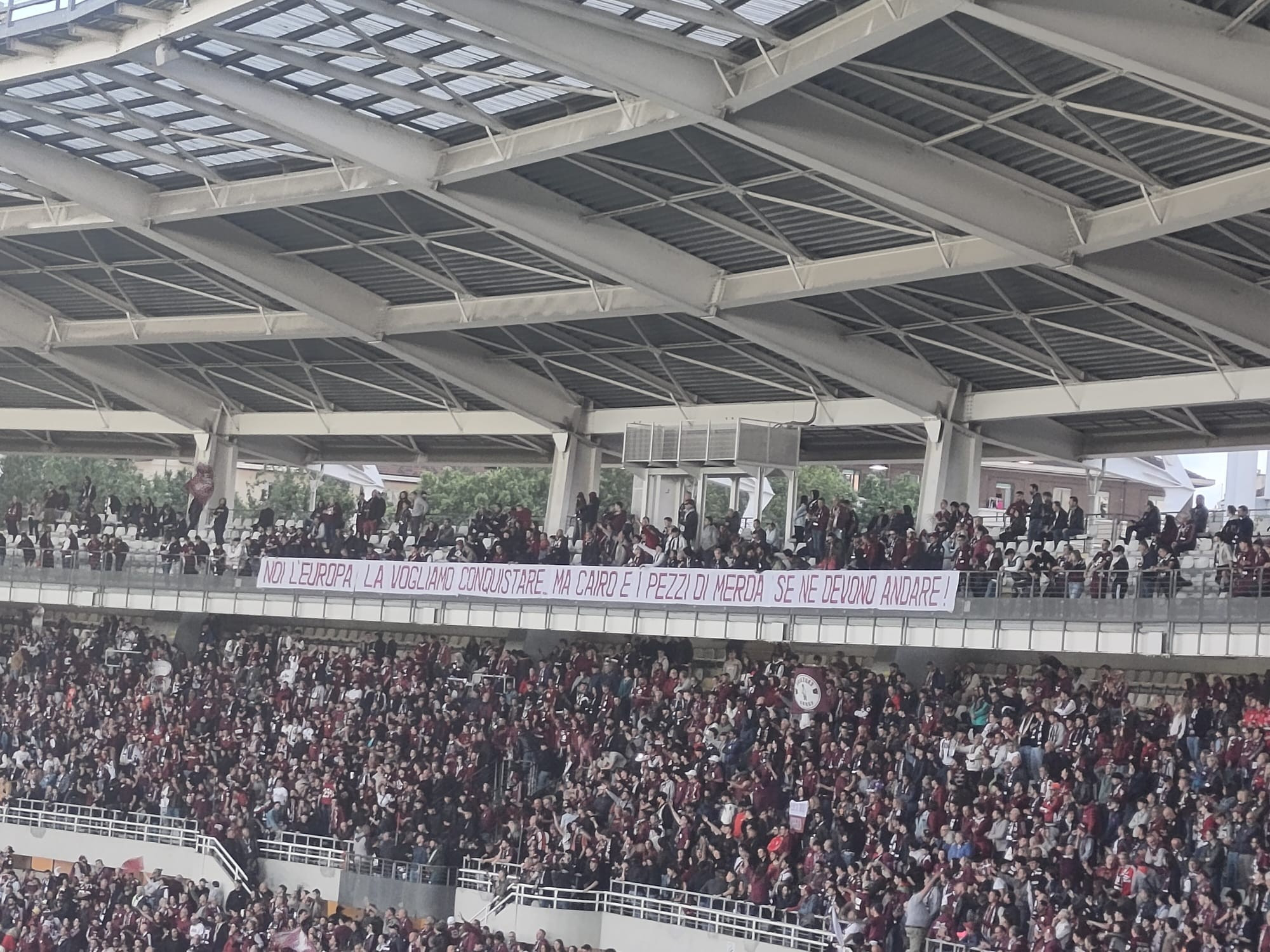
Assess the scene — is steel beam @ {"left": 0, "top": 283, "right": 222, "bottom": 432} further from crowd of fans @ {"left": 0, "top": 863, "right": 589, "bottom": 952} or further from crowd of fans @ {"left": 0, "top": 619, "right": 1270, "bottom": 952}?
crowd of fans @ {"left": 0, "top": 863, "right": 589, "bottom": 952}

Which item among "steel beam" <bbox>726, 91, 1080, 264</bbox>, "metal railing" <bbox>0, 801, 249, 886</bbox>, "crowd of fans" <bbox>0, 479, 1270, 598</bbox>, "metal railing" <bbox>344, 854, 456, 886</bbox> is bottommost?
"metal railing" <bbox>0, 801, 249, 886</bbox>

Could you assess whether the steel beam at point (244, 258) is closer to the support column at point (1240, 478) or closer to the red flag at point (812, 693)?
the red flag at point (812, 693)

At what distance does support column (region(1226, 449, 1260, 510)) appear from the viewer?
37.2m

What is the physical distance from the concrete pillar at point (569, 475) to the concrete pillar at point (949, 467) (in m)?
7.45

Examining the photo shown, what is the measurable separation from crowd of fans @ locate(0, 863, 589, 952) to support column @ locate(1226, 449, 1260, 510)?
69.6 feet

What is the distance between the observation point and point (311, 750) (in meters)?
27.5

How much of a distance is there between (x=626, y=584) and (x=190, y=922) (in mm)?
7513

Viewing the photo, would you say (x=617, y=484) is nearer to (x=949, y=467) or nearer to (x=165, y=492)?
(x=165, y=492)

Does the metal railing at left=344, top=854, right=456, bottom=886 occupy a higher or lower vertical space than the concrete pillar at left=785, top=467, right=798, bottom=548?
lower

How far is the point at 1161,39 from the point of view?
1455 centimetres

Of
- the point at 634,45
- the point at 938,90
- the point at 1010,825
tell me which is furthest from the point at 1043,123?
the point at 1010,825

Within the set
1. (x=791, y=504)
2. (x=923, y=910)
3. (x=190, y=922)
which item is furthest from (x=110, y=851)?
(x=923, y=910)

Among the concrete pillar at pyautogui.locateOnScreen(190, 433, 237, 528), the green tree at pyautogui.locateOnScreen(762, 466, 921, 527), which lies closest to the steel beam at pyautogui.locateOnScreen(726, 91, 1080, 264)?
the concrete pillar at pyautogui.locateOnScreen(190, 433, 237, 528)

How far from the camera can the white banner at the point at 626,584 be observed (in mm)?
22344
